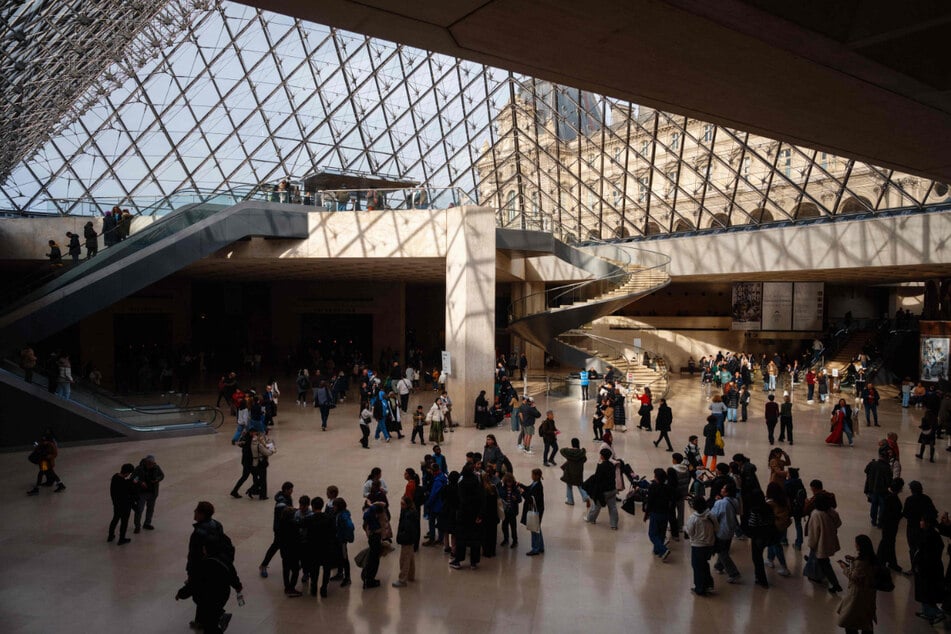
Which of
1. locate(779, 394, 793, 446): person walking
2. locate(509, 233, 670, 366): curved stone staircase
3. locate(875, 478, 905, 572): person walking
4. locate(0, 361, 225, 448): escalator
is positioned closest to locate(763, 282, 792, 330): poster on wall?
locate(509, 233, 670, 366): curved stone staircase

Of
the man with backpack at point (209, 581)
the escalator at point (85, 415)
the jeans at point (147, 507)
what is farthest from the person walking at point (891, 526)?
the escalator at point (85, 415)

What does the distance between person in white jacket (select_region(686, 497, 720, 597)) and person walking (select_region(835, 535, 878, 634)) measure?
1380 mm

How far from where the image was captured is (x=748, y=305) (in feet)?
103

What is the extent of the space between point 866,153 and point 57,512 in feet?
37.8

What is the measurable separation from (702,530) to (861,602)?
1.54m

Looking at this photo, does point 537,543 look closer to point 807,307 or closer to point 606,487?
point 606,487

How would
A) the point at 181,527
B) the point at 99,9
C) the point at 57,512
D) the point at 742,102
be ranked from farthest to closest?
1. the point at 99,9
2. the point at 57,512
3. the point at 181,527
4. the point at 742,102

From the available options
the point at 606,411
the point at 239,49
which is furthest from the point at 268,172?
the point at 606,411

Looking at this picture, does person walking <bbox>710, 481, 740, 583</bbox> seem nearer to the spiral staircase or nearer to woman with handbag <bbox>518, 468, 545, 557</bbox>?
woman with handbag <bbox>518, 468, 545, 557</bbox>

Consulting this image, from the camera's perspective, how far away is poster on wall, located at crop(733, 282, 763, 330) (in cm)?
3102

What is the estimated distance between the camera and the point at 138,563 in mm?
7320

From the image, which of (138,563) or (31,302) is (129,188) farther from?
(138,563)

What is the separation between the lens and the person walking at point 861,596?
524cm

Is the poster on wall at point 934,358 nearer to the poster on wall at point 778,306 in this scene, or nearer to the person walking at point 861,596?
the poster on wall at point 778,306
